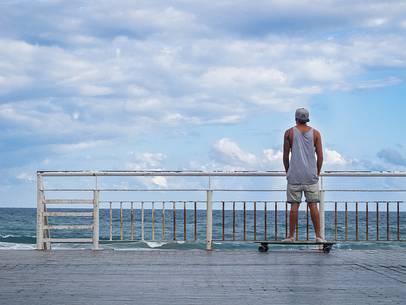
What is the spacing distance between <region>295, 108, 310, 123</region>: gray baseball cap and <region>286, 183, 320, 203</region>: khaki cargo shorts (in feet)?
2.79

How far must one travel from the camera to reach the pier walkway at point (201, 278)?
16.9ft

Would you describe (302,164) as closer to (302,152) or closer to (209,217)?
(302,152)

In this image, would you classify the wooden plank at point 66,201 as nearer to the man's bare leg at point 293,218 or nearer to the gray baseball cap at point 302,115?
the man's bare leg at point 293,218

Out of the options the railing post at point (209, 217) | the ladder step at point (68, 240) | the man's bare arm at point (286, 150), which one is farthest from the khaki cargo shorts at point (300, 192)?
the ladder step at point (68, 240)

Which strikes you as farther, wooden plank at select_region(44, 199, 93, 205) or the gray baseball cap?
wooden plank at select_region(44, 199, 93, 205)

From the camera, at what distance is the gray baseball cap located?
32.3 ft

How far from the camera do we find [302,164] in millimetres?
9891

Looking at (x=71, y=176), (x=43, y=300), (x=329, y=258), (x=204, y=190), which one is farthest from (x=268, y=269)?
(x=71, y=176)

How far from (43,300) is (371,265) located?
3.90 meters

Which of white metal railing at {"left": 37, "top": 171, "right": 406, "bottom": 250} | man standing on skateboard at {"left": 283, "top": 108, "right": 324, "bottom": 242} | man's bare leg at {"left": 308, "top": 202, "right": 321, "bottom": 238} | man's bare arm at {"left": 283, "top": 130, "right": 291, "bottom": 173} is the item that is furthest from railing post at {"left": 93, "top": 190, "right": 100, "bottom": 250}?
man's bare leg at {"left": 308, "top": 202, "right": 321, "bottom": 238}

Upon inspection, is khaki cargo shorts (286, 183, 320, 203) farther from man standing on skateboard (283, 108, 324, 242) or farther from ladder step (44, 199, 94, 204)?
ladder step (44, 199, 94, 204)

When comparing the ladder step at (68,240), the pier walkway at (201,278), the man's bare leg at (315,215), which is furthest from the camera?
the ladder step at (68,240)

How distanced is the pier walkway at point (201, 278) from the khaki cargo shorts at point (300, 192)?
74cm

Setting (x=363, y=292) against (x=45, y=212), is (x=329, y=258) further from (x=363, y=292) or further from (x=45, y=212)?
(x=45, y=212)
